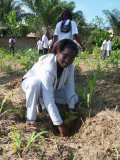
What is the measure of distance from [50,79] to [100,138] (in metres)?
0.79

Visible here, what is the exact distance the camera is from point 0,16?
37312 millimetres

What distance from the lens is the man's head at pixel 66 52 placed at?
15.5 ft

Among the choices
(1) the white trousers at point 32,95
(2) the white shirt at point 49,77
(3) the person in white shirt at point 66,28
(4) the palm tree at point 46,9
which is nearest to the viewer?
(2) the white shirt at point 49,77

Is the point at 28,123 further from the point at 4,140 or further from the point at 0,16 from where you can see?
the point at 0,16

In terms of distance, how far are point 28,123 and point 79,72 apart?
4.02 m

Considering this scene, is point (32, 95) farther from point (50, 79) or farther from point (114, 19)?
point (114, 19)

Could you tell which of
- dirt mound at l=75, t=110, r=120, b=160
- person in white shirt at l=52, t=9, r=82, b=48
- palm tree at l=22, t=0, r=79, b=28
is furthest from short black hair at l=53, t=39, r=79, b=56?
palm tree at l=22, t=0, r=79, b=28

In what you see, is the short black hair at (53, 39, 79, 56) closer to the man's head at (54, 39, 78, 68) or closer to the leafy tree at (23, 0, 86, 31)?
the man's head at (54, 39, 78, 68)

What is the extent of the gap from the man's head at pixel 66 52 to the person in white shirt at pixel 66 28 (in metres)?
2.78

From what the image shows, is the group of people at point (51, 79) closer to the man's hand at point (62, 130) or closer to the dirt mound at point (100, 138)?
the man's hand at point (62, 130)

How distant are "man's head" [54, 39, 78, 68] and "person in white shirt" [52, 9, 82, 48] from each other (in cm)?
278

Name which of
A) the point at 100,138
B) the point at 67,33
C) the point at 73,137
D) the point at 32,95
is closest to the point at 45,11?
the point at 67,33

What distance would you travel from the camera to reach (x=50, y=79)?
15.6ft

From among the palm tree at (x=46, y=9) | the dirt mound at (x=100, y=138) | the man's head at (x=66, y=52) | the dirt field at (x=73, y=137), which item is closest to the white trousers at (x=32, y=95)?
the dirt field at (x=73, y=137)
